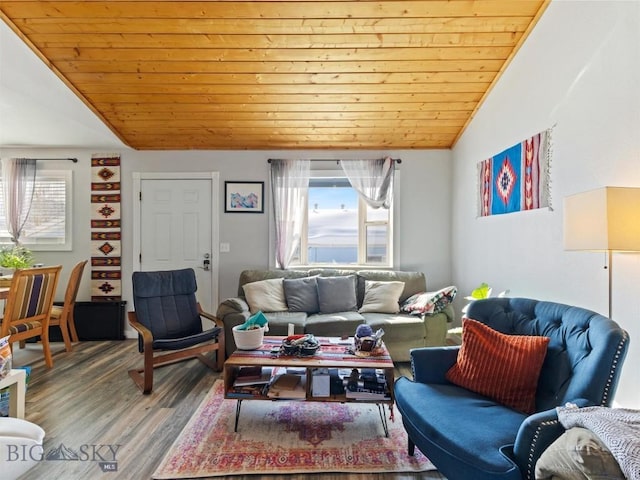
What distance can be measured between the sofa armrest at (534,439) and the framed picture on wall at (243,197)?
3.36 m

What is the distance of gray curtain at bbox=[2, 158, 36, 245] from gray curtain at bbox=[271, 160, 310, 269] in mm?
2897

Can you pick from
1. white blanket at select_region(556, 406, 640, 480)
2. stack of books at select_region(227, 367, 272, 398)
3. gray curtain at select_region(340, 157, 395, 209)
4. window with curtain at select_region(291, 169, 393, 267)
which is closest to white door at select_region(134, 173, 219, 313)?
window with curtain at select_region(291, 169, 393, 267)

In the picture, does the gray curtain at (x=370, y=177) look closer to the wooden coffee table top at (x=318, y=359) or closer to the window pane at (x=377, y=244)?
the window pane at (x=377, y=244)

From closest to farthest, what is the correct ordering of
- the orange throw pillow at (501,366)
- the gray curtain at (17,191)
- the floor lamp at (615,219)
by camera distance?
1. the floor lamp at (615,219)
2. the orange throw pillow at (501,366)
3. the gray curtain at (17,191)

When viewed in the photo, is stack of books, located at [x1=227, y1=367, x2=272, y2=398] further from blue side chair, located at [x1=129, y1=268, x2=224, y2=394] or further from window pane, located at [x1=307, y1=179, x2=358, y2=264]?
window pane, located at [x1=307, y1=179, x2=358, y2=264]

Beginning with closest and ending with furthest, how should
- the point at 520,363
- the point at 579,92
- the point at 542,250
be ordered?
the point at 520,363 → the point at 579,92 → the point at 542,250

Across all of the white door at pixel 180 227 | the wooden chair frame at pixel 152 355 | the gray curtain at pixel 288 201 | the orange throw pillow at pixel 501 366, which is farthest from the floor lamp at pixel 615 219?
the white door at pixel 180 227

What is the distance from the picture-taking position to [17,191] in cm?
397

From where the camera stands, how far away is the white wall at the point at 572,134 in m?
1.70

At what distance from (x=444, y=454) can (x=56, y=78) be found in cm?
393

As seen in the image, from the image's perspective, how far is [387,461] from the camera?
5.89 ft

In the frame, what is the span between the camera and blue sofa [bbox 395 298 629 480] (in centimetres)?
118

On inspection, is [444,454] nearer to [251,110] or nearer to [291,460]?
[291,460]

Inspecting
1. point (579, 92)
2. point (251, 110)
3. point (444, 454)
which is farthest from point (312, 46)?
point (444, 454)
